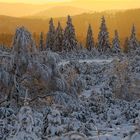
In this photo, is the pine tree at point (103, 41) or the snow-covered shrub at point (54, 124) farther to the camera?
the pine tree at point (103, 41)

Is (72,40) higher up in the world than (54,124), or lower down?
lower down

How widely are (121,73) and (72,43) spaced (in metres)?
49.4

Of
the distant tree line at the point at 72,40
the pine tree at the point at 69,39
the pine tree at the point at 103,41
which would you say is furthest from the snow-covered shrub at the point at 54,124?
the pine tree at the point at 103,41

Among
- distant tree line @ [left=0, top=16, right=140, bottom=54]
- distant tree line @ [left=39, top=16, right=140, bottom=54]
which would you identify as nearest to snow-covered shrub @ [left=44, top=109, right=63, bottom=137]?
distant tree line @ [left=0, top=16, right=140, bottom=54]

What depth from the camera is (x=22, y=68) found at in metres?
10.7

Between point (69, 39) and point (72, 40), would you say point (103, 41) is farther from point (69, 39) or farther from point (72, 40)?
point (69, 39)

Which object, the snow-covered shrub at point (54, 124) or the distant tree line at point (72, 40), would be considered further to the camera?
the distant tree line at point (72, 40)

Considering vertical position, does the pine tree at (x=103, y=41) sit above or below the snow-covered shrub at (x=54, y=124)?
below

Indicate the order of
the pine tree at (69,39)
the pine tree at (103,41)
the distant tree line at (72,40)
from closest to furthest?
1. the distant tree line at (72,40)
2. the pine tree at (69,39)
3. the pine tree at (103,41)

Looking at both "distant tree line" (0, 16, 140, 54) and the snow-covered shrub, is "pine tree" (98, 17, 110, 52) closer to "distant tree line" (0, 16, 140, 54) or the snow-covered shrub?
"distant tree line" (0, 16, 140, 54)

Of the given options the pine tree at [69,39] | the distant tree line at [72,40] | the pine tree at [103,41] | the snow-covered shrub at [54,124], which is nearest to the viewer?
the snow-covered shrub at [54,124]

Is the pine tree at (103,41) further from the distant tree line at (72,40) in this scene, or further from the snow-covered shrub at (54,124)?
the snow-covered shrub at (54,124)

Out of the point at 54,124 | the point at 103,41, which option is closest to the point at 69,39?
the point at 103,41

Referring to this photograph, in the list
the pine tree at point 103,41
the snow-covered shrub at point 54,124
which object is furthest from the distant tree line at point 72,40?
the snow-covered shrub at point 54,124
